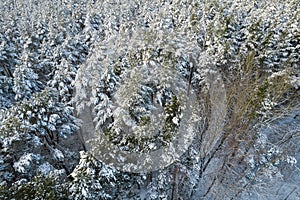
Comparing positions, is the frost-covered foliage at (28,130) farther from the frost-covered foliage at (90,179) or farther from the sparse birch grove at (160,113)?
the frost-covered foliage at (90,179)

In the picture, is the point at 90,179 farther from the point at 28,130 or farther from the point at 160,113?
the point at 160,113

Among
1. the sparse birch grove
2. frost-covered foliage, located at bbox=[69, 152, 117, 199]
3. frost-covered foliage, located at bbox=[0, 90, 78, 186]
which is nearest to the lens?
frost-covered foliage, located at bbox=[69, 152, 117, 199]

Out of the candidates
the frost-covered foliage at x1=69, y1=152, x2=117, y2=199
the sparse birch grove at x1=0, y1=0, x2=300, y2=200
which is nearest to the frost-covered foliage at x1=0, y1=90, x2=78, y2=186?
the sparse birch grove at x1=0, y1=0, x2=300, y2=200

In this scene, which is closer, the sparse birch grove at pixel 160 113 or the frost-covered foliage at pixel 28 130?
the frost-covered foliage at pixel 28 130

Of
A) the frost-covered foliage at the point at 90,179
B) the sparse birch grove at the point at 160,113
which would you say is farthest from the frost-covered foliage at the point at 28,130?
the frost-covered foliage at the point at 90,179

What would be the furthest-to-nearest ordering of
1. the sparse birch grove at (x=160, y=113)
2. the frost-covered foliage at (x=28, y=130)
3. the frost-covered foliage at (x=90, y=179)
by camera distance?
1. the sparse birch grove at (x=160, y=113)
2. the frost-covered foliage at (x=28, y=130)
3. the frost-covered foliage at (x=90, y=179)

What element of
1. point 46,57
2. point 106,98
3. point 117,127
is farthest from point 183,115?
point 46,57

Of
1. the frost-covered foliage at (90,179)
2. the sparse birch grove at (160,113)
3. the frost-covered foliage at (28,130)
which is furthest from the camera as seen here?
the sparse birch grove at (160,113)

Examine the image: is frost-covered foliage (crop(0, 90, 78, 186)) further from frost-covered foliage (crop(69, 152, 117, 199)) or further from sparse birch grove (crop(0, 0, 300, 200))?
frost-covered foliage (crop(69, 152, 117, 199))

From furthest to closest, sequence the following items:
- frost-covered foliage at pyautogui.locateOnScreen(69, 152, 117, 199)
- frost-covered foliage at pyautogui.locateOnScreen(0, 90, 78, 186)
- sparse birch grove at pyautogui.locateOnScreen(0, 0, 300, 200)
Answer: sparse birch grove at pyautogui.locateOnScreen(0, 0, 300, 200), frost-covered foliage at pyautogui.locateOnScreen(0, 90, 78, 186), frost-covered foliage at pyautogui.locateOnScreen(69, 152, 117, 199)
